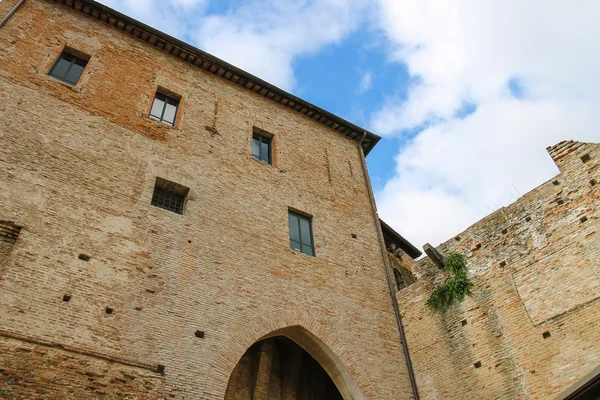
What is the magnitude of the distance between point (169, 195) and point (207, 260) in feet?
5.66

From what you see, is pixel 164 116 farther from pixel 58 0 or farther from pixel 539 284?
pixel 539 284

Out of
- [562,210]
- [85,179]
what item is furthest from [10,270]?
[562,210]

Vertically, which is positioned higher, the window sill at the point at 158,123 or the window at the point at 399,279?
the window sill at the point at 158,123

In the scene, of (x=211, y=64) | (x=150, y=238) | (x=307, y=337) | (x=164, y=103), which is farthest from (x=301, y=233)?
(x=211, y=64)

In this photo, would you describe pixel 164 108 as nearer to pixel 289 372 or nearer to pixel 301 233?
pixel 301 233

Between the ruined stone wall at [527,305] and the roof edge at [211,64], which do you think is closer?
the ruined stone wall at [527,305]

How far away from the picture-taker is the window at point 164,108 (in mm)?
10406

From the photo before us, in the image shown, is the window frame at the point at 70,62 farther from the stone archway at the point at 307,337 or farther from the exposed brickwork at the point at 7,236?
the stone archway at the point at 307,337

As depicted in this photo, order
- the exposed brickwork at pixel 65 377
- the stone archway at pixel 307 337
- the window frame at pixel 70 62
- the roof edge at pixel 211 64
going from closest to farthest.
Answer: the exposed brickwork at pixel 65 377
the stone archway at pixel 307 337
the window frame at pixel 70 62
the roof edge at pixel 211 64

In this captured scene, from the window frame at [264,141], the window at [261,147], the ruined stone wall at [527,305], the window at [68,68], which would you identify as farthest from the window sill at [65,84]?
the ruined stone wall at [527,305]

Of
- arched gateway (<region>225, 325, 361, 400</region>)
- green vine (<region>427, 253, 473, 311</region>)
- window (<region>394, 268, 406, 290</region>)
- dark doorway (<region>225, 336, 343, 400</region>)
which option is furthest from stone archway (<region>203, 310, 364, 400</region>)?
window (<region>394, 268, 406, 290</region>)

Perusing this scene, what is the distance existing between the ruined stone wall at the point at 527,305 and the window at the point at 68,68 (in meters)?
8.77

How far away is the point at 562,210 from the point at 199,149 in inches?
288

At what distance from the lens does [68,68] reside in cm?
995
